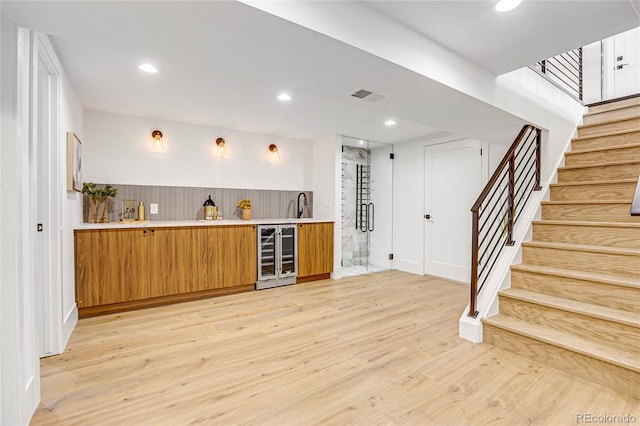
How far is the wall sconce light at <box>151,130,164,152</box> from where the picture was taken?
4031 mm

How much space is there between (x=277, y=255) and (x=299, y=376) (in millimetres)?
2397

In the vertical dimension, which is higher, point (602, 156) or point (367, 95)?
point (367, 95)

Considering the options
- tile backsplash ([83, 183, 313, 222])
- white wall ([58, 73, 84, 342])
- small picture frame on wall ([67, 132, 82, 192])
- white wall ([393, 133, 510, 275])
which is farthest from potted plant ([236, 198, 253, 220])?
white wall ([393, 133, 510, 275])

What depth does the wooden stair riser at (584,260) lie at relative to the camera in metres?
2.34

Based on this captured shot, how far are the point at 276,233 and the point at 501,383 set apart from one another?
3074 mm

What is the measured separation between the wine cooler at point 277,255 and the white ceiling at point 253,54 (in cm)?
161

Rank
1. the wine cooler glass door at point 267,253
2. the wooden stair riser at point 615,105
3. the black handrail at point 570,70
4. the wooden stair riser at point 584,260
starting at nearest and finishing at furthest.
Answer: the wooden stair riser at point 584,260
the wooden stair riser at point 615,105
the black handrail at point 570,70
the wine cooler glass door at point 267,253

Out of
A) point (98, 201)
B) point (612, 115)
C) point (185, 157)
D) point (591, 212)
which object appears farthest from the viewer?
point (185, 157)

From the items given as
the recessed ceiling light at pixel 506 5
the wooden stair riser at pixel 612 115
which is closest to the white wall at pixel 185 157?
the recessed ceiling light at pixel 506 5

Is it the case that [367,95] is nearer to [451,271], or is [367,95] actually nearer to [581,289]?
[581,289]

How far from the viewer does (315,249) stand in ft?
15.4

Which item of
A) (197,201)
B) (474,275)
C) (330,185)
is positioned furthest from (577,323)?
(197,201)

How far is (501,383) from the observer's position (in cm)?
198

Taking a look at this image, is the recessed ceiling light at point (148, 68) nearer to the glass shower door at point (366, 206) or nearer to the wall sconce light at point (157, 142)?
the wall sconce light at point (157, 142)
